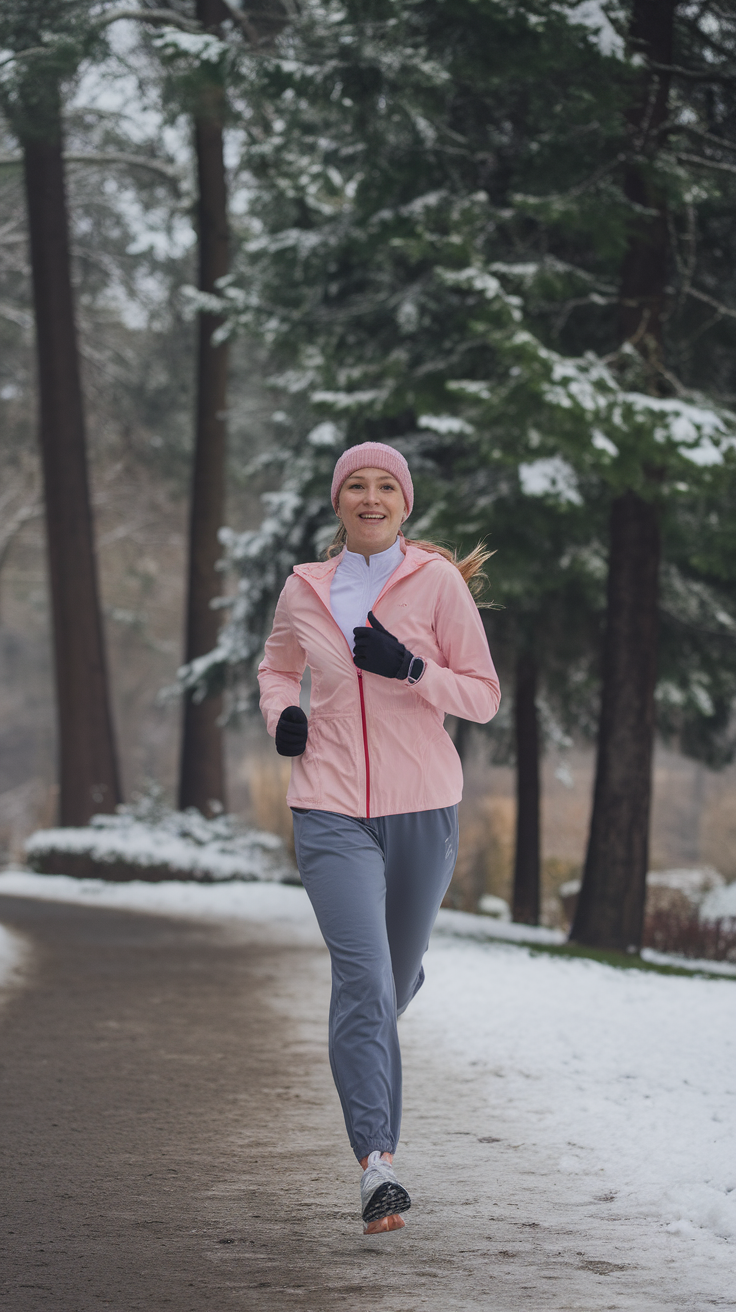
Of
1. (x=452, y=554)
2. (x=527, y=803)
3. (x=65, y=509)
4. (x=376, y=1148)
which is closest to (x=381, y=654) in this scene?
(x=452, y=554)

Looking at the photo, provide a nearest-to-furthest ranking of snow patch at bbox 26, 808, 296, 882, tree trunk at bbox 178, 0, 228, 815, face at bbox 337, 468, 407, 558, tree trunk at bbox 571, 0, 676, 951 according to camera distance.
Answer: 1. face at bbox 337, 468, 407, 558
2. tree trunk at bbox 571, 0, 676, 951
3. snow patch at bbox 26, 808, 296, 882
4. tree trunk at bbox 178, 0, 228, 815

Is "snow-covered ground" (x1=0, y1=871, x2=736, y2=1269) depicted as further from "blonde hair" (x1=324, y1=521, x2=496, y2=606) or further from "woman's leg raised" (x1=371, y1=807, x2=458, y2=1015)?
"blonde hair" (x1=324, y1=521, x2=496, y2=606)

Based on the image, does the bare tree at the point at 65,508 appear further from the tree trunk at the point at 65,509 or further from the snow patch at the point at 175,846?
the snow patch at the point at 175,846

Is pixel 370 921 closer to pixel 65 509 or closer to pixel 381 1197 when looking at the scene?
pixel 381 1197

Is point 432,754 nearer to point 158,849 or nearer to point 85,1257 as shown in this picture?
point 85,1257

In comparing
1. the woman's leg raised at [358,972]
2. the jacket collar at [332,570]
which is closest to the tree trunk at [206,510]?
the jacket collar at [332,570]

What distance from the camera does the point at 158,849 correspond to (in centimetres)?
1404

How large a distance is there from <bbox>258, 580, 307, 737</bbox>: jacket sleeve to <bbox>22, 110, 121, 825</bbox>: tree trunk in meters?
12.1

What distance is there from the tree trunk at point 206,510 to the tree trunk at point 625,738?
7.26m

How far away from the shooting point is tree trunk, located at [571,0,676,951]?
10.4m

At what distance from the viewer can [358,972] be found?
362 centimetres

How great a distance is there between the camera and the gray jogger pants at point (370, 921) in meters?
3.58

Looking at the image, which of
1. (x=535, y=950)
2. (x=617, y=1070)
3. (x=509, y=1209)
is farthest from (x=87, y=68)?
(x=509, y=1209)

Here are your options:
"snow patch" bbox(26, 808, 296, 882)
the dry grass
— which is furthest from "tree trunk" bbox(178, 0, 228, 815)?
the dry grass
